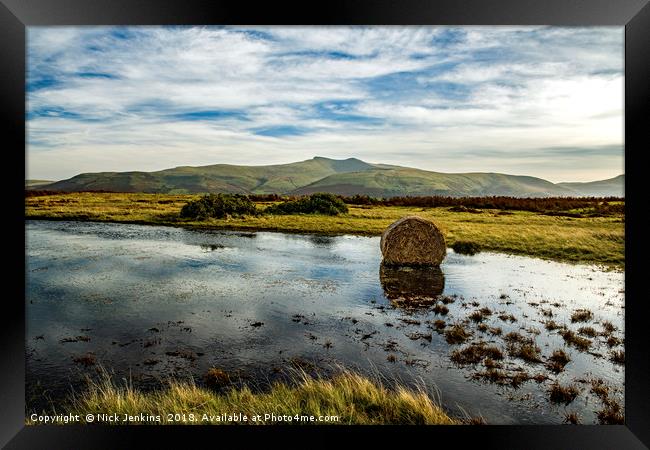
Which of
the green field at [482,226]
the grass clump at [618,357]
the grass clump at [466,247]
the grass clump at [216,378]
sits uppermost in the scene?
the green field at [482,226]

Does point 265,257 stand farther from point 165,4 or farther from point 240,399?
point 165,4

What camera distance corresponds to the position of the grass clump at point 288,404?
5.77 metres

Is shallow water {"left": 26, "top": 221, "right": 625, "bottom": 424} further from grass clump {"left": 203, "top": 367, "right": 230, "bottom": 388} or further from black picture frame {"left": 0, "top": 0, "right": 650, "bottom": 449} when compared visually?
black picture frame {"left": 0, "top": 0, "right": 650, "bottom": 449}

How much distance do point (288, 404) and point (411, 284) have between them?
28.9 feet

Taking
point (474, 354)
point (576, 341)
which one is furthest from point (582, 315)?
point (474, 354)

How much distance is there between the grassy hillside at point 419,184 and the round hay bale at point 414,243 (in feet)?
435

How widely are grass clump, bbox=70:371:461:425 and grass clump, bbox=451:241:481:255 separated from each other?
1609 cm

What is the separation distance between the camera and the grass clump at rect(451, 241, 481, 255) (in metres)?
21.3

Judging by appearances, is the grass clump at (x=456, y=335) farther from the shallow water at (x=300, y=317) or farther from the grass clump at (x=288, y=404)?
the grass clump at (x=288, y=404)

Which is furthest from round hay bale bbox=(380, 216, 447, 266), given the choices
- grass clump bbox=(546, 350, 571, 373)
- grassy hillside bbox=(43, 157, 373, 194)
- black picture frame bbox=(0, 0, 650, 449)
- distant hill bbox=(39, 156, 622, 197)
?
distant hill bbox=(39, 156, 622, 197)

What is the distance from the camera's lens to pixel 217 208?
34.3 m

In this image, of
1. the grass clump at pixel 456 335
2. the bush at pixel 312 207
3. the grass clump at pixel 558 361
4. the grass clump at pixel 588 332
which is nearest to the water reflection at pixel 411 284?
the grass clump at pixel 456 335

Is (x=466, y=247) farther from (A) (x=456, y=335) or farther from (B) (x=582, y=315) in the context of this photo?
(A) (x=456, y=335)

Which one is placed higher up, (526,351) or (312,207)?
(312,207)
